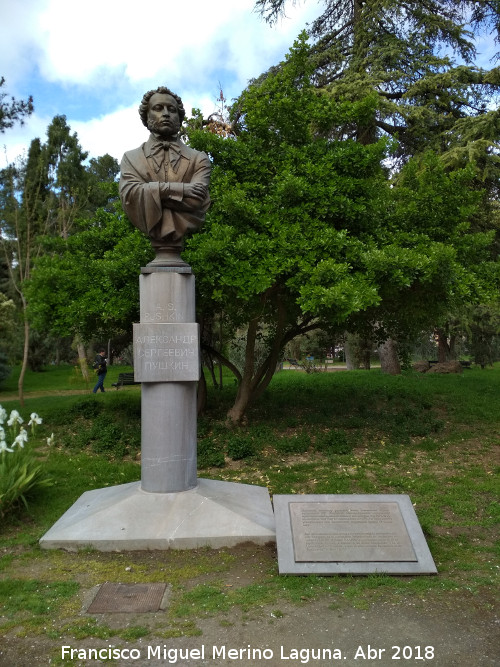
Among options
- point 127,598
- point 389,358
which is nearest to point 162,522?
point 127,598

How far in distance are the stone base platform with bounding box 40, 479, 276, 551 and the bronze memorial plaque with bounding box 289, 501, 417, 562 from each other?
1.92ft

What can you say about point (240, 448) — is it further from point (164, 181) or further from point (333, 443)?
point (164, 181)

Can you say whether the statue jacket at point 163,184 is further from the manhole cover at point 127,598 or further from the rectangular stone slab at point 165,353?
the manhole cover at point 127,598

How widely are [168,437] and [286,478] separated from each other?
9.32ft

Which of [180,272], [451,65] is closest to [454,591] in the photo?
[180,272]

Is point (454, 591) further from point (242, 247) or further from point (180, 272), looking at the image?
point (242, 247)

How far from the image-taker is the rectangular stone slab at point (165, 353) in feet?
19.6

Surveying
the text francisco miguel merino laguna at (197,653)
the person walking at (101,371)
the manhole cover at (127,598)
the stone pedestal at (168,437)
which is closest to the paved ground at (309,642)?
the text francisco miguel merino laguna at (197,653)

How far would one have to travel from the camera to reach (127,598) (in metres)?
4.38

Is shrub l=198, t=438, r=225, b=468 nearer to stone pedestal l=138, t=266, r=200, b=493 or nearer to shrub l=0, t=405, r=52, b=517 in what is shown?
shrub l=0, t=405, r=52, b=517

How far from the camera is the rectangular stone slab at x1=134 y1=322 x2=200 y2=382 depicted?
19.6 feet

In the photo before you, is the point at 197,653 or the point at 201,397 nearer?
the point at 197,653

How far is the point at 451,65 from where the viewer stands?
1577 centimetres

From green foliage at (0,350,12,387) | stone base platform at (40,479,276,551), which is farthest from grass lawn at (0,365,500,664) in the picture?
green foliage at (0,350,12,387)
